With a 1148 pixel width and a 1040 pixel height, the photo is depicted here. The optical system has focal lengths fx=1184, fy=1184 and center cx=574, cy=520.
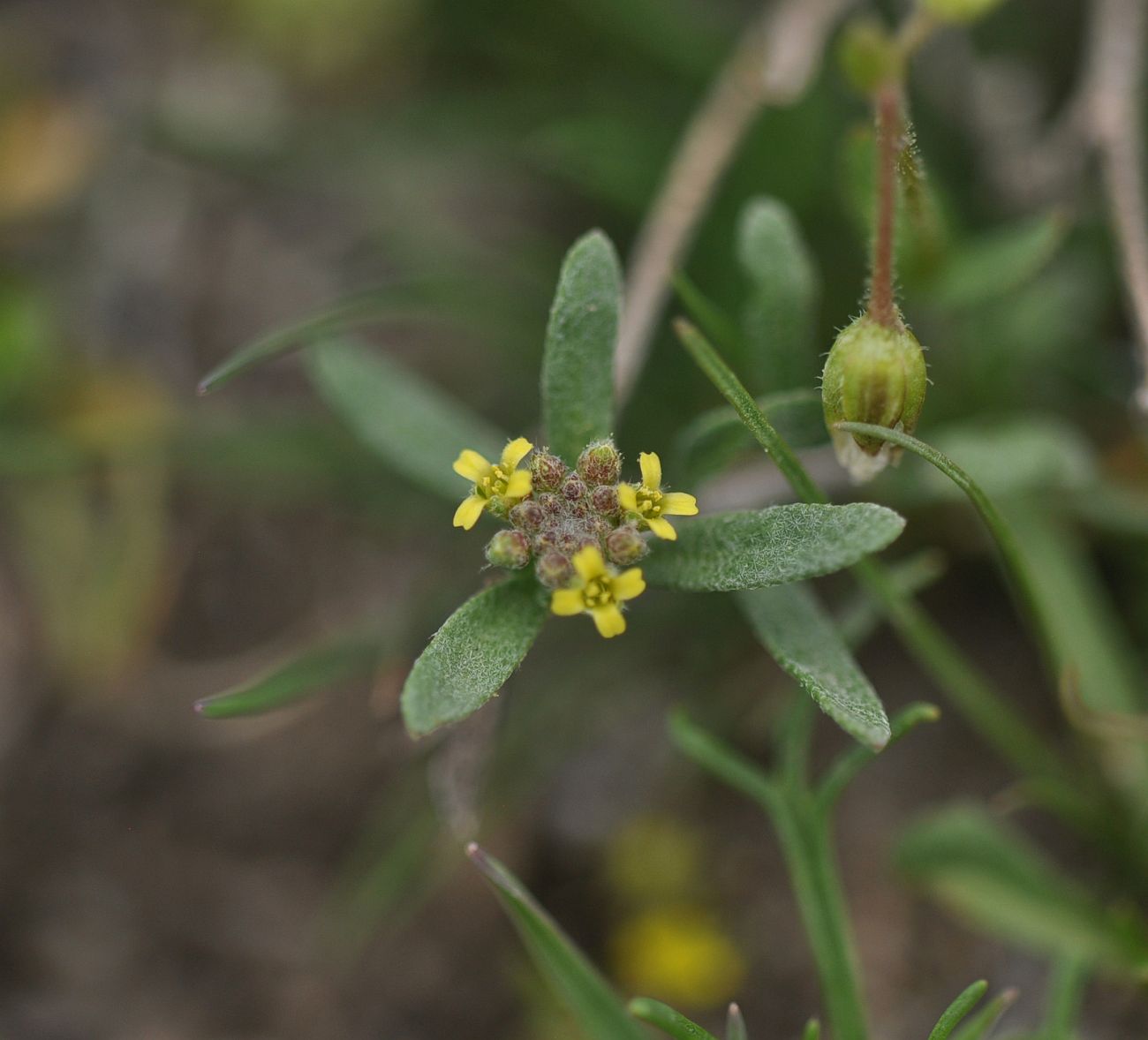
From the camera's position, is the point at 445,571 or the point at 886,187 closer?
the point at 886,187

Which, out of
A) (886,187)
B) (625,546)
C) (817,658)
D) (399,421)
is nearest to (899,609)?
(817,658)

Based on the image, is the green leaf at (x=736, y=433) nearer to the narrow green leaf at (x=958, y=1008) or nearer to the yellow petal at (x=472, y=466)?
the yellow petal at (x=472, y=466)

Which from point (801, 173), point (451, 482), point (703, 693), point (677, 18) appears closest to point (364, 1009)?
point (703, 693)

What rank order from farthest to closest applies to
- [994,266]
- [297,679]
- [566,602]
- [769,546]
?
1. [994,266]
2. [297,679]
3. [769,546]
4. [566,602]

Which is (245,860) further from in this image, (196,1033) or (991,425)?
(991,425)

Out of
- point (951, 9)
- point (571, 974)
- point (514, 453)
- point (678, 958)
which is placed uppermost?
point (951, 9)

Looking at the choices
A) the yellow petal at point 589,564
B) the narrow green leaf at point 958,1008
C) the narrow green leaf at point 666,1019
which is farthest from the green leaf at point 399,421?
the narrow green leaf at point 958,1008

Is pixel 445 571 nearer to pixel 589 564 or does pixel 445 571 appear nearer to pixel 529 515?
pixel 529 515
